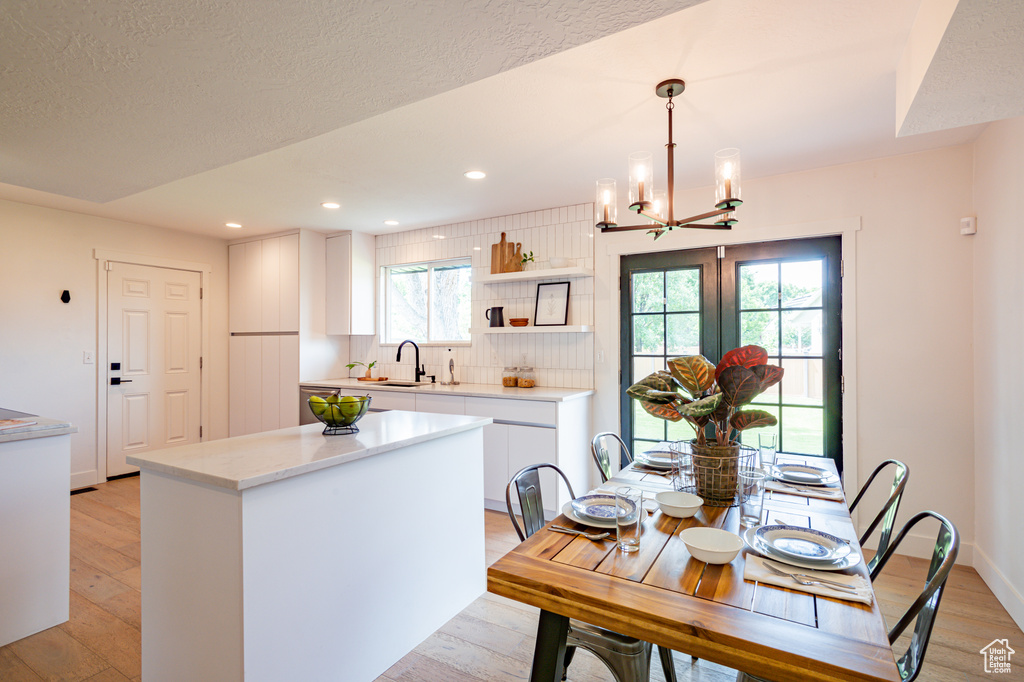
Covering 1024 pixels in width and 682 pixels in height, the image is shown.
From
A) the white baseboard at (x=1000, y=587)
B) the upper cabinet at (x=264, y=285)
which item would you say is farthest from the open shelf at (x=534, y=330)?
the white baseboard at (x=1000, y=587)

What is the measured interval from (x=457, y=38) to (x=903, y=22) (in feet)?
5.25

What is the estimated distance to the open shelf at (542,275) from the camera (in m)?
3.94

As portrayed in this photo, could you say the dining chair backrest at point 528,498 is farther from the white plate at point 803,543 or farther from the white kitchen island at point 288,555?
the white plate at point 803,543

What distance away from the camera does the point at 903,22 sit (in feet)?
5.72

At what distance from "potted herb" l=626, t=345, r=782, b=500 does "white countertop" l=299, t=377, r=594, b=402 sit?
1816 mm

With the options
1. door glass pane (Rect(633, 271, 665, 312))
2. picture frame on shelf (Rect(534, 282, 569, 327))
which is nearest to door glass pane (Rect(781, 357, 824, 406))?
door glass pane (Rect(633, 271, 665, 312))

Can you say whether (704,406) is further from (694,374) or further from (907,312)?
(907,312)

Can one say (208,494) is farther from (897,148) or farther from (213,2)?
(897,148)

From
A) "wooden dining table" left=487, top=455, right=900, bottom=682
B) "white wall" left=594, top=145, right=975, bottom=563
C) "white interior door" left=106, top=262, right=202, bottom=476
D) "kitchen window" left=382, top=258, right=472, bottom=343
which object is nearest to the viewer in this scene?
"wooden dining table" left=487, top=455, right=900, bottom=682

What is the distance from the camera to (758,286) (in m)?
3.50

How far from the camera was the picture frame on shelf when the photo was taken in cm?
416

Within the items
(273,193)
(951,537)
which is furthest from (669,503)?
(273,193)

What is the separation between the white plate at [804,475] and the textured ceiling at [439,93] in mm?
1689

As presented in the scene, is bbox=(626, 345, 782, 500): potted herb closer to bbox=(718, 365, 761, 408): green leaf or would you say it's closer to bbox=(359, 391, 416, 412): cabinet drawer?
bbox=(718, 365, 761, 408): green leaf
